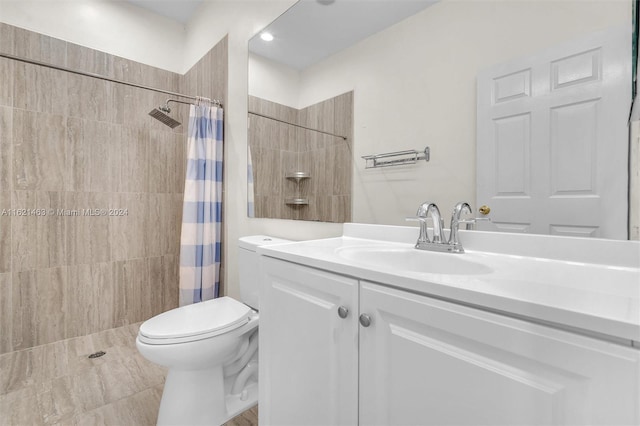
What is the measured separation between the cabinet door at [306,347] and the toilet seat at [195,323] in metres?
0.37

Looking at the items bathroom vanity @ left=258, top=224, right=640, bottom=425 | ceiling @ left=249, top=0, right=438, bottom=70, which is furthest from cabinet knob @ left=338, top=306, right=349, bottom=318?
ceiling @ left=249, top=0, right=438, bottom=70

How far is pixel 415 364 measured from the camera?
0.62 meters

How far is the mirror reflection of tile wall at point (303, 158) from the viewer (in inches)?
55.9

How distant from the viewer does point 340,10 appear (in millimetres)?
1420

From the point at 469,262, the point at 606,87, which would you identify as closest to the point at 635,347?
the point at 469,262

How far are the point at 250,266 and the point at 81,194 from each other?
58.3 inches

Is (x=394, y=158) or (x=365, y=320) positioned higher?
(x=394, y=158)

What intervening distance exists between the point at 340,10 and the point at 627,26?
1068 millimetres

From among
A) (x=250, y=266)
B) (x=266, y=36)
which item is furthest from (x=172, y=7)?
(x=250, y=266)

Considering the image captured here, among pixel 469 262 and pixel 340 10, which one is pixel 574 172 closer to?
pixel 469 262

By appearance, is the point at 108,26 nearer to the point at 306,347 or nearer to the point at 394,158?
the point at 394,158

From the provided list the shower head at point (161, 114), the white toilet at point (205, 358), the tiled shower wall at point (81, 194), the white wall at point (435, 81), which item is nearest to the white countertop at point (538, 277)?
the white wall at point (435, 81)

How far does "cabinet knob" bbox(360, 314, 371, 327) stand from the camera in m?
0.71

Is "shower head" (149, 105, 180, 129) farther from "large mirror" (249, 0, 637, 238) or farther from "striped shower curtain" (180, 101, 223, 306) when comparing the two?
"large mirror" (249, 0, 637, 238)
